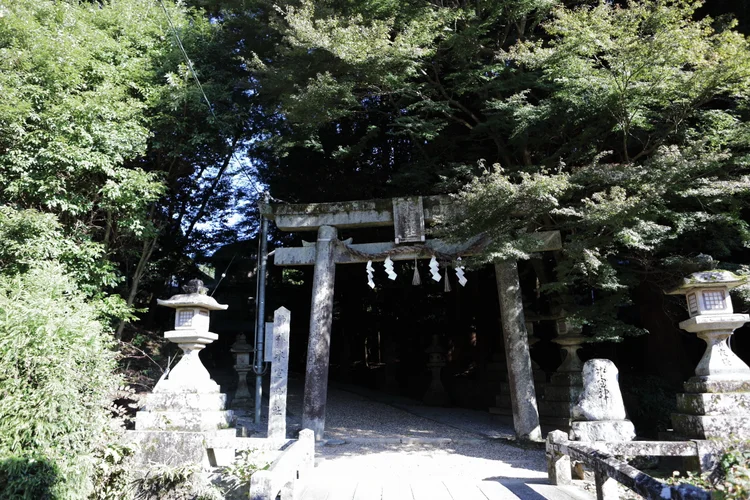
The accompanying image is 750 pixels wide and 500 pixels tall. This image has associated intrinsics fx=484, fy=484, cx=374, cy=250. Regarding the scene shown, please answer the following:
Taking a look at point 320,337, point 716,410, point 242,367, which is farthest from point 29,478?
point 242,367

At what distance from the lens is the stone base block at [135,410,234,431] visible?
5449 millimetres

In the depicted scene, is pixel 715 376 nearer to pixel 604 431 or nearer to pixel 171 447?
pixel 604 431

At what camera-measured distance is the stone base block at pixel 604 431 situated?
16.0 ft

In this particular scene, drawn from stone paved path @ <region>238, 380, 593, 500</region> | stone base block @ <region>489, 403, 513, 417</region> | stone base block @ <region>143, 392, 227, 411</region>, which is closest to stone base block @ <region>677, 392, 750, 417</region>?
stone paved path @ <region>238, 380, 593, 500</region>

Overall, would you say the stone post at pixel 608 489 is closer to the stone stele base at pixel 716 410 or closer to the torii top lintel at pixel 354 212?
the stone stele base at pixel 716 410

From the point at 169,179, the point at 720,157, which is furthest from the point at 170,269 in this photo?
the point at 720,157

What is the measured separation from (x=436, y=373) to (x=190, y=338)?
950cm

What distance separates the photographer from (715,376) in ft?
17.4

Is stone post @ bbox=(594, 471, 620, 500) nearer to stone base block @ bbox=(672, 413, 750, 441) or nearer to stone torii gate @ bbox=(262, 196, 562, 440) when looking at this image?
stone base block @ bbox=(672, 413, 750, 441)

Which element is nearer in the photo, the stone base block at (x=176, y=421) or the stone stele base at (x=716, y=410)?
the stone stele base at (x=716, y=410)

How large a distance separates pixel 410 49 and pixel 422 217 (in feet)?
9.34

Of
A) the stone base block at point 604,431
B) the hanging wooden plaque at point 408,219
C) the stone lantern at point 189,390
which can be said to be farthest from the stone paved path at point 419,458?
the hanging wooden plaque at point 408,219

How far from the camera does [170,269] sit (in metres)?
13.4

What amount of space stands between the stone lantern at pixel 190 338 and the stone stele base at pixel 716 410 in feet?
17.7
